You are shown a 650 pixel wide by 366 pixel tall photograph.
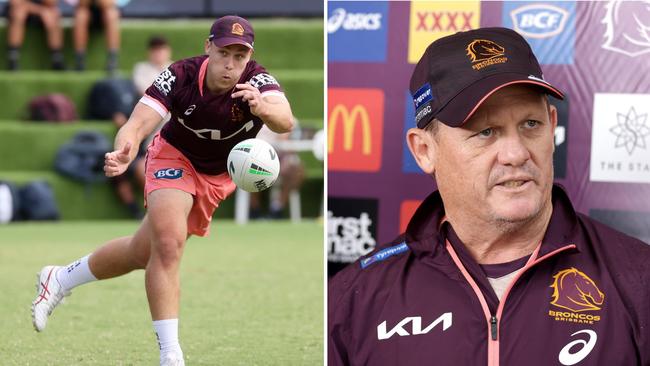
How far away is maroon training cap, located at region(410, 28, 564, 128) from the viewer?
8.50ft

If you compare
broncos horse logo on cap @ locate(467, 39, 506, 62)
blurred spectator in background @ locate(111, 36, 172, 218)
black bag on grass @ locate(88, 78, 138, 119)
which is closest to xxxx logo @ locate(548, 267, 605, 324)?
broncos horse logo on cap @ locate(467, 39, 506, 62)

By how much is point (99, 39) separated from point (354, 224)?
11.3 m

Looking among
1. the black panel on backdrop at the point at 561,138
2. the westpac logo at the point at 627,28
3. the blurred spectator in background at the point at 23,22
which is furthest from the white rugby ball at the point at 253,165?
the blurred spectator in background at the point at 23,22

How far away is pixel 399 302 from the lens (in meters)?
2.78

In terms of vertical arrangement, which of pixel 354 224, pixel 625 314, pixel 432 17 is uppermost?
pixel 432 17

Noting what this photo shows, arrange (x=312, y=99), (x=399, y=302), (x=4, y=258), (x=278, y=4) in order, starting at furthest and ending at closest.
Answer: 1. (x=278, y=4)
2. (x=312, y=99)
3. (x=4, y=258)
4. (x=399, y=302)

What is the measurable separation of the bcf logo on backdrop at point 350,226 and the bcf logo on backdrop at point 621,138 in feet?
2.98

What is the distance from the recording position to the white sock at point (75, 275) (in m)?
6.09

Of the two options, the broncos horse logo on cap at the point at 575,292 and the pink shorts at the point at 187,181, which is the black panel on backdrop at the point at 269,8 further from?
the broncos horse logo on cap at the point at 575,292

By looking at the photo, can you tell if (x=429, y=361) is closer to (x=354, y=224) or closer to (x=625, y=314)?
(x=625, y=314)

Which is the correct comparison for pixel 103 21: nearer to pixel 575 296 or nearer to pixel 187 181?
pixel 187 181

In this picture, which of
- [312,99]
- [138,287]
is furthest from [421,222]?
[312,99]

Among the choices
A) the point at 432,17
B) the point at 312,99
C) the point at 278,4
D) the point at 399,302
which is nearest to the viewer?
the point at 399,302

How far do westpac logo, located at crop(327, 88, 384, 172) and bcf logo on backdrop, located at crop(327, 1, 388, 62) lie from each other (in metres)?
0.15
